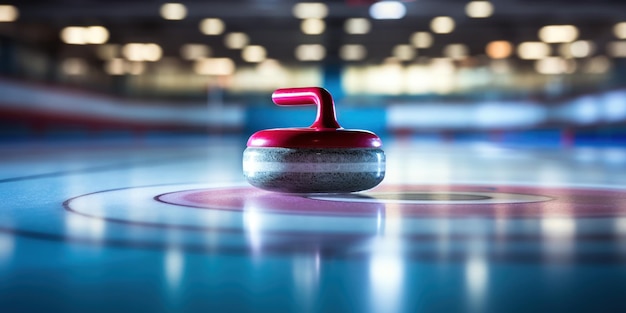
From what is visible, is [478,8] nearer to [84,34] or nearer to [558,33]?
[558,33]

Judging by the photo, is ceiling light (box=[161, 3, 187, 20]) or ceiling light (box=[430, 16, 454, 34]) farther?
ceiling light (box=[430, 16, 454, 34])

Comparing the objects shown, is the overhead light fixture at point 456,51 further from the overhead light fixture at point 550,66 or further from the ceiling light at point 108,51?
the ceiling light at point 108,51

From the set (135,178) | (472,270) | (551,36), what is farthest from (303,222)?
(551,36)

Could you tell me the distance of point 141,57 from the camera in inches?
1125

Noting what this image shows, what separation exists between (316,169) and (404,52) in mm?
27118

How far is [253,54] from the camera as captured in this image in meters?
29.9

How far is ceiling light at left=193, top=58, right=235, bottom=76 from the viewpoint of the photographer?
30.8 m

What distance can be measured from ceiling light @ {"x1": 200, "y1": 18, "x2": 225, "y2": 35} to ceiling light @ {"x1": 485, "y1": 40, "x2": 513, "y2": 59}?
1022 centimetres

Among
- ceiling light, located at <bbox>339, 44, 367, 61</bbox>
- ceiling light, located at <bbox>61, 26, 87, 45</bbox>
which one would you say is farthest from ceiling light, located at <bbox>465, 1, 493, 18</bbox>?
ceiling light, located at <bbox>61, 26, 87, 45</bbox>

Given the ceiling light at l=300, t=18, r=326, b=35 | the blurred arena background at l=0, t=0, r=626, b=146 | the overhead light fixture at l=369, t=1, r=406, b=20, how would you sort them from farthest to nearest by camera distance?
the ceiling light at l=300, t=18, r=326, b=35 → the overhead light fixture at l=369, t=1, r=406, b=20 → the blurred arena background at l=0, t=0, r=626, b=146

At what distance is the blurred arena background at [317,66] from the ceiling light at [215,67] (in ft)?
0.20

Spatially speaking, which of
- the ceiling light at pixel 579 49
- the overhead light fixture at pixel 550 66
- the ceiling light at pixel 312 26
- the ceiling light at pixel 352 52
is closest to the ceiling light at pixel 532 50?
the ceiling light at pixel 579 49

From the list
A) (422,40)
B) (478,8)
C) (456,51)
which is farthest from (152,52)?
(478,8)

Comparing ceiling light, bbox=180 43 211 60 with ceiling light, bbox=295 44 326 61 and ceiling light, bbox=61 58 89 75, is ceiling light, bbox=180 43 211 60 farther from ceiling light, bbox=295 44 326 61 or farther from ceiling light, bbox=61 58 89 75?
ceiling light, bbox=61 58 89 75
